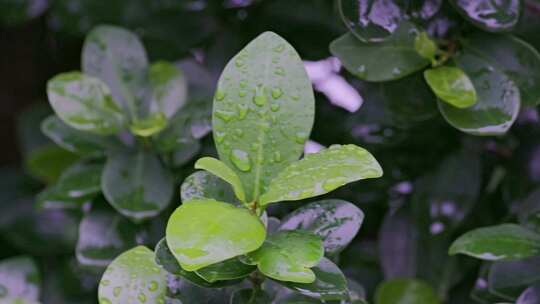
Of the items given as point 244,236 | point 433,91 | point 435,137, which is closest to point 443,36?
point 433,91

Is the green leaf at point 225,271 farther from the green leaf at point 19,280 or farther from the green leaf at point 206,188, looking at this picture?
the green leaf at point 19,280

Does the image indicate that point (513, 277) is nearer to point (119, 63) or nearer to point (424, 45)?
point (424, 45)

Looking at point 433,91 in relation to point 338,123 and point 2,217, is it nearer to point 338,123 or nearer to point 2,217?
point 338,123

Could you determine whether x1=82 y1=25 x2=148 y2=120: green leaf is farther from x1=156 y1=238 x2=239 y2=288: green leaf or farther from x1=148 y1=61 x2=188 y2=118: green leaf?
x1=156 y1=238 x2=239 y2=288: green leaf

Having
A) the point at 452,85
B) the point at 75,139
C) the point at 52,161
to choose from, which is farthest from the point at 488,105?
the point at 52,161

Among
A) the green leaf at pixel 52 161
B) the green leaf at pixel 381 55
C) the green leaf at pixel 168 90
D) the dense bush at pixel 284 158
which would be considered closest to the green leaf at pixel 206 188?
the dense bush at pixel 284 158
